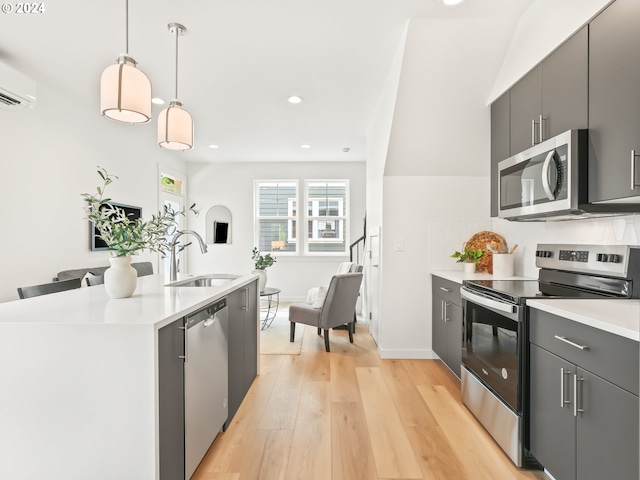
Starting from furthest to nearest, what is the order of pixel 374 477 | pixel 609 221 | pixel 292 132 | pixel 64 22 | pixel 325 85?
pixel 292 132 → pixel 325 85 → pixel 64 22 → pixel 609 221 → pixel 374 477

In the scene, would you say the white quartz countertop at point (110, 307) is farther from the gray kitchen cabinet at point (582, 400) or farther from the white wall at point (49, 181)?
the white wall at point (49, 181)

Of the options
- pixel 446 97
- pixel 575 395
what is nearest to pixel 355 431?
pixel 575 395

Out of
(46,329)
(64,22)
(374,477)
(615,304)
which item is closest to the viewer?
(46,329)

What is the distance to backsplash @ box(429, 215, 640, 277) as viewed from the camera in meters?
2.03

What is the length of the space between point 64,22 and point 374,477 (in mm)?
3311

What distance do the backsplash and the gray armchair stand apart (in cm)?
A: 87

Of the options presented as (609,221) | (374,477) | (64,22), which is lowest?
(374,477)

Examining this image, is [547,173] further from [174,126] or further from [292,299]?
[292,299]

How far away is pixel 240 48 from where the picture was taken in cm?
280

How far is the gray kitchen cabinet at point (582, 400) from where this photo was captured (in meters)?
1.21

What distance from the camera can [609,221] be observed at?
2.11 meters

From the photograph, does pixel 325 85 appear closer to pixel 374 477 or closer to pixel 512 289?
pixel 512 289

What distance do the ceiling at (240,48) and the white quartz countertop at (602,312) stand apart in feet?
6.02

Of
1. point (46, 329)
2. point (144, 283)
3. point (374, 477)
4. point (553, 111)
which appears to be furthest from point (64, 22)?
point (374, 477)
